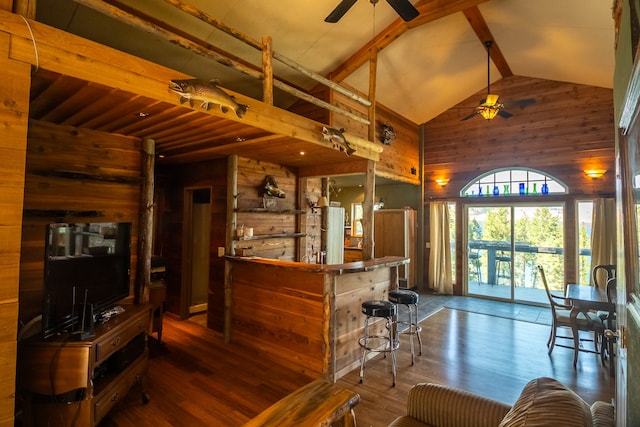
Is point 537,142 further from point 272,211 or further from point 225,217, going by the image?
point 225,217

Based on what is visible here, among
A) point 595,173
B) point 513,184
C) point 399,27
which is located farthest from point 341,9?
point 595,173

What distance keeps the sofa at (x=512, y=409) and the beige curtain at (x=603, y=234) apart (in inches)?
197

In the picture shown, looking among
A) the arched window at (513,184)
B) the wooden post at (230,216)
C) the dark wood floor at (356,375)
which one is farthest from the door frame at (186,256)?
the arched window at (513,184)

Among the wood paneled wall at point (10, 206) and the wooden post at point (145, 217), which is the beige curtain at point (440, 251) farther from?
the wood paneled wall at point (10, 206)

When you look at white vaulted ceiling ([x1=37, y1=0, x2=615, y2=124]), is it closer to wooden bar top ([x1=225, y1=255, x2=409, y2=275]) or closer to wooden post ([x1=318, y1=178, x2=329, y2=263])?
wooden post ([x1=318, y1=178, x2=329, y2=263])

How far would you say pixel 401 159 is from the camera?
7051 mm

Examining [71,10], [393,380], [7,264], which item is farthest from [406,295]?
[71,10]

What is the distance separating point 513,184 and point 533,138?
98 centimetres

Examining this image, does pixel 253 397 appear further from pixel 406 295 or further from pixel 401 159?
pixel 401 159

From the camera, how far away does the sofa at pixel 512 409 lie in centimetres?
113

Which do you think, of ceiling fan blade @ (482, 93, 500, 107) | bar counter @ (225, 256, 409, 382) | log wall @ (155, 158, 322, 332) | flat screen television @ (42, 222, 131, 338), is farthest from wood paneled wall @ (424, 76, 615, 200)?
flat screen television @ (42, 222, 131, 338)

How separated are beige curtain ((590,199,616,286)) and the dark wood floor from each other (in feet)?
6.32

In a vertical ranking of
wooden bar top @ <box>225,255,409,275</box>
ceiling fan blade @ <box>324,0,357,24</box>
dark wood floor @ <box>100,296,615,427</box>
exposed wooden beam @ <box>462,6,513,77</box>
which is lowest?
dark wood floor @ <box>100,296,615,427</box>

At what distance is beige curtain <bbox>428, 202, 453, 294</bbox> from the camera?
718 centimetres
